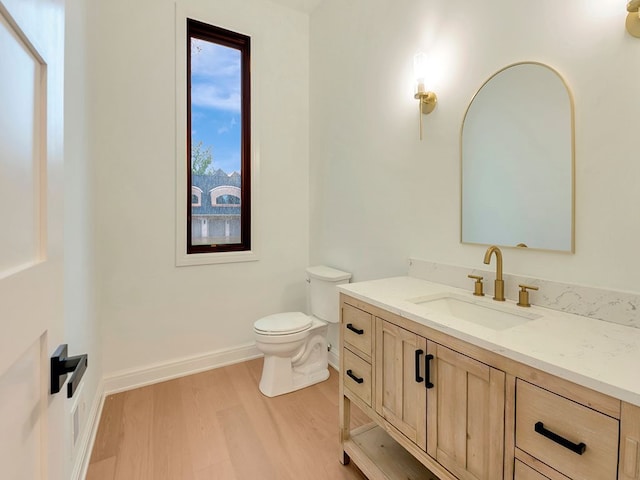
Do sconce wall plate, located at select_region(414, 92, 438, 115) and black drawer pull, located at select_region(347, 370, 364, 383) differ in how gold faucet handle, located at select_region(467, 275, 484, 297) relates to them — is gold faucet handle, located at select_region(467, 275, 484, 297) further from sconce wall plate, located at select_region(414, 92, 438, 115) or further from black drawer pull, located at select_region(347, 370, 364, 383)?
sconce wall plate, located at select_region(414, 92, 438, 115)

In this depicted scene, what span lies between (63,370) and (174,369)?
2095mm

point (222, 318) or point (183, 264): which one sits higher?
point (183, 264)

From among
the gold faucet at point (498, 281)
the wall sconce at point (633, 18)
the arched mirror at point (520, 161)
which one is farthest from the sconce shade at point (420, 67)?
the gold faucet at point (498, 281)

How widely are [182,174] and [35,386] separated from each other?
214cm

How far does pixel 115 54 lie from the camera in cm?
225

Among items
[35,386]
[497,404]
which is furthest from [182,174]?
[497,404]

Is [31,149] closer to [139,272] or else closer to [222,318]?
[139,272]

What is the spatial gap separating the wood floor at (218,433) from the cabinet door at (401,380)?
0.51 metres

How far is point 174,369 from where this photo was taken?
2518mm

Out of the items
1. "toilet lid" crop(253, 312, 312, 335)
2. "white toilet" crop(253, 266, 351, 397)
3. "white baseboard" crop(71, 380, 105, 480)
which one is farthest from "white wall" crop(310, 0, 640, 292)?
"white baseboard" crop(71, 380, 105, 480)

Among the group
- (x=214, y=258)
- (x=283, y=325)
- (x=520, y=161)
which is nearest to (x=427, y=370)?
(x=520, y=161)

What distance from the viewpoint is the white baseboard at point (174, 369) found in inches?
91.4

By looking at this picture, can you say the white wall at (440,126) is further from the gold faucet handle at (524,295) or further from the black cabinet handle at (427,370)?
the black cabinet handle at (427,370)

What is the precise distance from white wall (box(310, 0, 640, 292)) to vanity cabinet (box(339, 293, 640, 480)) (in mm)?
589
